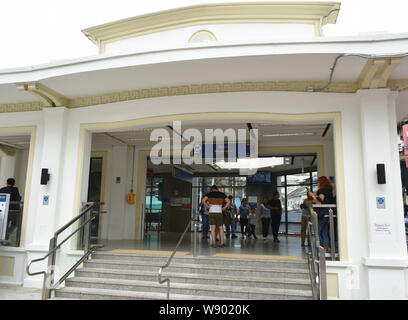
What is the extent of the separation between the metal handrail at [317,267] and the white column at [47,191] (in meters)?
4.56

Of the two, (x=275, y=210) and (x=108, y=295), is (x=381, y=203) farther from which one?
(x=275, y=210)

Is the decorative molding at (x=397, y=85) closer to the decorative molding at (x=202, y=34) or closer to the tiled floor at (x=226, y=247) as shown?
the tiled floor at (x=226, y=247)

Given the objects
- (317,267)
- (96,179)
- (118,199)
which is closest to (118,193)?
(118,199)

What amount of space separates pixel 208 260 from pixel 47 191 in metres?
3.29

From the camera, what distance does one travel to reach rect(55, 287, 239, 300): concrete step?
4.96 m

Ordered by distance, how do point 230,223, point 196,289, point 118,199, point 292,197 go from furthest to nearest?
point 292,197 < point 230,223 < point 118,199 < point 196,289

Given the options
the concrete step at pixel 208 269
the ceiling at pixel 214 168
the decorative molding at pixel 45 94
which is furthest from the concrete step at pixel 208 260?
the ceiling at pixel 214 168

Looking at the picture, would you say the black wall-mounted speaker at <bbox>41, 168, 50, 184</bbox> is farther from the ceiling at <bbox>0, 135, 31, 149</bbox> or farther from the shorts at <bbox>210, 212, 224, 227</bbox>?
the ceiling at <bbox>0, 135, 31, 149</bbox>

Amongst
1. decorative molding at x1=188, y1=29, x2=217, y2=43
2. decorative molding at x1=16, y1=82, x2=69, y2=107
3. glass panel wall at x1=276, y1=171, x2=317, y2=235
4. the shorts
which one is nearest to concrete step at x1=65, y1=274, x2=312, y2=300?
the shorts

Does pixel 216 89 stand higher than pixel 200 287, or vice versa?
pixel 216 89

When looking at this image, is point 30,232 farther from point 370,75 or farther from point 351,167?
point 370,75

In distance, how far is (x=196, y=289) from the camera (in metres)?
5.04

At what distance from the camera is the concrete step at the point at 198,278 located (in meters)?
5.04

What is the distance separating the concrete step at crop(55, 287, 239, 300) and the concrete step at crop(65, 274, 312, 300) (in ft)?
0.28
